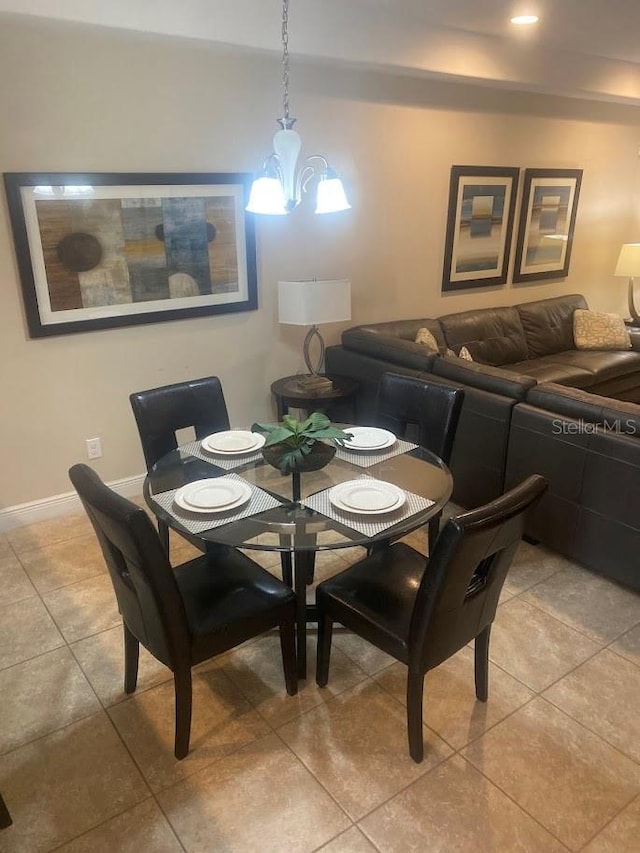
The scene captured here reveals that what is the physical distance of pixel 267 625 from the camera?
2082 mm

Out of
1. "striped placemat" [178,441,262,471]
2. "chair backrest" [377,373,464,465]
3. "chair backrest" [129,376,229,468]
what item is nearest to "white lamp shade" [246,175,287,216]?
"chair backrest" [129,376,229,468]

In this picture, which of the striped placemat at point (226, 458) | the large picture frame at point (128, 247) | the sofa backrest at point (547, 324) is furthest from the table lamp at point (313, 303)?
the sofa backrest at point (547, 324)

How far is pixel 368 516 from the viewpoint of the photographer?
2.02 metres

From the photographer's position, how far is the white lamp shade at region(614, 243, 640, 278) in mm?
5678

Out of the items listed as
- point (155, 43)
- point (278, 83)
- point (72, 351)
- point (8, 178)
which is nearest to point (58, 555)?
point (72, 351)

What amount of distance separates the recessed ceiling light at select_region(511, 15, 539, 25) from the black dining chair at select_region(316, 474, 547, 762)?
3196 mm

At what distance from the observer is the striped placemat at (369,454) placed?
245 centimetres

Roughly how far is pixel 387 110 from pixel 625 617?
3.42 metres

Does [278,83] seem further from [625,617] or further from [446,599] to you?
[625,617]

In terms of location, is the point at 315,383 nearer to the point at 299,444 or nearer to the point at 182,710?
the point at 299,444

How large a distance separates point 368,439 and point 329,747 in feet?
3.84

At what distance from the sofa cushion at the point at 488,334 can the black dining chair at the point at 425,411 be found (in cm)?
183

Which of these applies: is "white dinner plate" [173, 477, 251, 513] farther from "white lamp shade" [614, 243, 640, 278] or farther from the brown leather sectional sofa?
"white lamp shade" [614, 243, 640, 278]

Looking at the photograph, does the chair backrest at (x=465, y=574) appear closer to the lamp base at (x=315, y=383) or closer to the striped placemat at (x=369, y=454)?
the striped placemat at (x=369, y=454)
